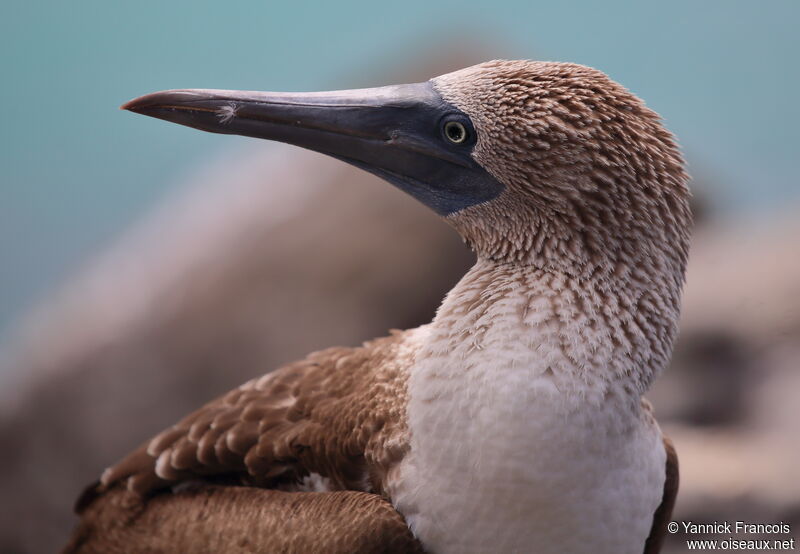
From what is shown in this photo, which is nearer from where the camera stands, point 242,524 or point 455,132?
point 455,132

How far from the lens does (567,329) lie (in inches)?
77.6

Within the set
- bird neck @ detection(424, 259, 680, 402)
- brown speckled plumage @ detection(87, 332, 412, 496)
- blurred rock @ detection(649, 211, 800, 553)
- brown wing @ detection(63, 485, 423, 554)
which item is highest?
bird neck @ detection(424, 259, 680, 402)

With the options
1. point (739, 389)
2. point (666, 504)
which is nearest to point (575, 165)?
point (666, 504)

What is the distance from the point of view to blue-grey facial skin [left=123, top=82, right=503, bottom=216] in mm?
2072

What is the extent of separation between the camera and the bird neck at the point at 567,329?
1.95 meters

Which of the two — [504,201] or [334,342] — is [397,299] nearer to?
[334,342]

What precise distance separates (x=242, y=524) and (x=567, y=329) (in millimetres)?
1051

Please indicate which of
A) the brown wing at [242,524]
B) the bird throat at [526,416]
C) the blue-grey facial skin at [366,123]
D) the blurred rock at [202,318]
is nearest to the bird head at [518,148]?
the blue-grey facial skin at [366,123]

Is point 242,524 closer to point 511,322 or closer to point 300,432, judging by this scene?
point 300,432

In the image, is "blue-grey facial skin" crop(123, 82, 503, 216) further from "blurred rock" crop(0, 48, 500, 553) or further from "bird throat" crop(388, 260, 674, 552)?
"blurred rock" crop(0, 48, 500, 553)

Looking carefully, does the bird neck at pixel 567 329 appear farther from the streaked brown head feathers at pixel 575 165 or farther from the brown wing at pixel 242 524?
the brown wing at pixel 242 524

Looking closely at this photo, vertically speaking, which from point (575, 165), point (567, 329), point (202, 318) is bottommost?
point (202, 318)

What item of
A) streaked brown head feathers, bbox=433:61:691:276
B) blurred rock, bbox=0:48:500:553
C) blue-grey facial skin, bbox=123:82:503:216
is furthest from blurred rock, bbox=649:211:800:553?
blue-grey facial skin, bbox=123:82:503:216

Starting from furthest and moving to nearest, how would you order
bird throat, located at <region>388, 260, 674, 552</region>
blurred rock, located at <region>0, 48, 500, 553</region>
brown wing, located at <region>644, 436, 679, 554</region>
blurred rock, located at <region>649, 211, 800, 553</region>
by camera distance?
1. blurred rock, located at <region>0, 48, 500, 553</region>
2. blurred rock, located at <region>649, 211, 800, 553</region>
3. brown wing, located at <region>644, 436, 679, 554</region>
4. bird throat, located at <region>388, 260, 674, 552</region>
